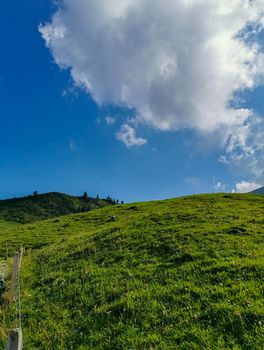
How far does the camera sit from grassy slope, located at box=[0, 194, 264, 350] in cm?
1021

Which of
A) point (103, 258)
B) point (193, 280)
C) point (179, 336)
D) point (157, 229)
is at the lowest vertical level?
point (179, 336)

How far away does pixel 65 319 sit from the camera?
13.2 m

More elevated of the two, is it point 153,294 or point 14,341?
point 153,294

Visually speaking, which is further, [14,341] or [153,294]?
[153,294]

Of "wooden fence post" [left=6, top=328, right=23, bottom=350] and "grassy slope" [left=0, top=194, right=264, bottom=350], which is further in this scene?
"grassy slope" [left=0, top=194, right=264, bottom=350]

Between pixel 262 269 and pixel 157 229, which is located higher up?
pixel 157 229

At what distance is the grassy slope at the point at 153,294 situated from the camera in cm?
1021

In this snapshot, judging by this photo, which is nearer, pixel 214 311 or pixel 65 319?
pixel 214 311

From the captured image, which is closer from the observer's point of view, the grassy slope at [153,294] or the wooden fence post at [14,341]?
the wooden fence post at [14,341]

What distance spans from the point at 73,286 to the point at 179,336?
836 cm

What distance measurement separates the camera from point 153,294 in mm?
13414

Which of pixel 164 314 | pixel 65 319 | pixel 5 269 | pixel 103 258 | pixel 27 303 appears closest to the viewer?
pixel 164 314

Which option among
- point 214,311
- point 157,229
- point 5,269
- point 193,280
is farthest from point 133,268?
point 5,269

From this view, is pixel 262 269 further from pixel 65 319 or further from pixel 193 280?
pixel 65 319
